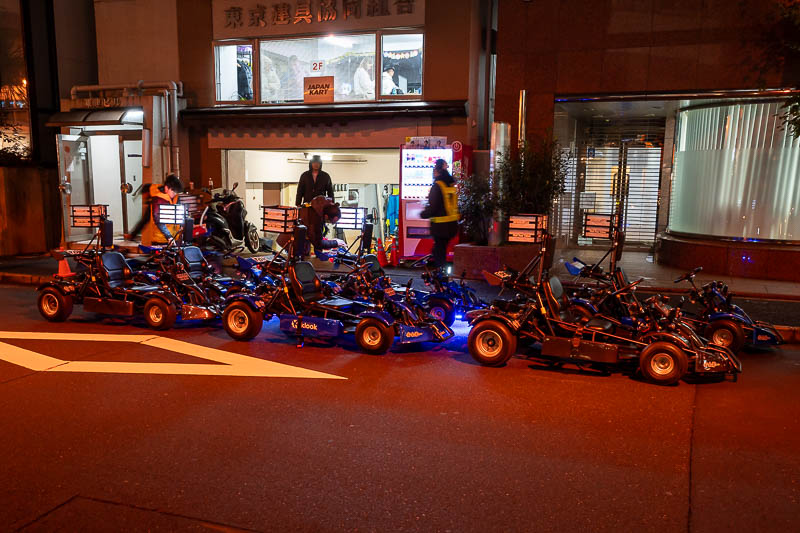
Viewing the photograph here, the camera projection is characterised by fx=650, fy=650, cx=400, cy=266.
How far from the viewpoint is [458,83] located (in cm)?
1524

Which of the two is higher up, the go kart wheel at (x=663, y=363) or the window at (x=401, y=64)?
the window at (x=401, y=64)

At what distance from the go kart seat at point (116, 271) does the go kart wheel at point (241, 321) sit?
1.64m

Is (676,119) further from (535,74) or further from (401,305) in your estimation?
(401,305)

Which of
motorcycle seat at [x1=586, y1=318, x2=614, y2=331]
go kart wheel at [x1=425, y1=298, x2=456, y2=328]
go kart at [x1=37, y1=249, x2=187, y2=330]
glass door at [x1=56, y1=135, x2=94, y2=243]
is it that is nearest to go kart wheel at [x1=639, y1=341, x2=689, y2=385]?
motorcycle seat at [x1=586, y1=318, x2=614, y2=331]

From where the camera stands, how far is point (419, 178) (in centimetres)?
1412

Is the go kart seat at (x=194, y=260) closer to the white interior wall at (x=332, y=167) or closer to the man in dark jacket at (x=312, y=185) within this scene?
the man in dark jacket at (x=312, y=185)

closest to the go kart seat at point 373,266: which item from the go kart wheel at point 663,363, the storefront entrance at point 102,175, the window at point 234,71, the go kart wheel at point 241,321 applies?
the go kart wheel at point 241,321

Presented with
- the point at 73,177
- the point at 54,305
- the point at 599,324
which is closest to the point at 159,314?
the point at 54,305

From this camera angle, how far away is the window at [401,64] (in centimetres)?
1562

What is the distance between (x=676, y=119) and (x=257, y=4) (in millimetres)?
10824

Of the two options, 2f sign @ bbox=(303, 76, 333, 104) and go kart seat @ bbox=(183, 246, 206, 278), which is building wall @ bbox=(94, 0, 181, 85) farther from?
go kart seat @ bbox=(183, 246, 206, 278)

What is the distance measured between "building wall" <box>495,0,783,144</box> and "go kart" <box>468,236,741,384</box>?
22.0 feet

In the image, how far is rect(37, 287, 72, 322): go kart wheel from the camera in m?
9.79

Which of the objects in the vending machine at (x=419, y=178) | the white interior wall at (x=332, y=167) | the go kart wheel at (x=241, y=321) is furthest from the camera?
the white interior wall at (x=332, y=167)
